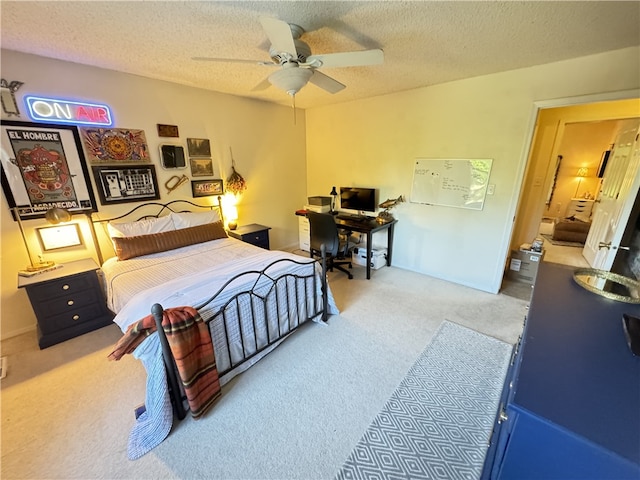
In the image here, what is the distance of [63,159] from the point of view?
2436 mm

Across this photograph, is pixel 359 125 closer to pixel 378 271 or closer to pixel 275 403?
pixel 378 271

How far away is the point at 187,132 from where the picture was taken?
124 inches

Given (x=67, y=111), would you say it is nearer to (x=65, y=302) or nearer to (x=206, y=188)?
(x=206, y=188)

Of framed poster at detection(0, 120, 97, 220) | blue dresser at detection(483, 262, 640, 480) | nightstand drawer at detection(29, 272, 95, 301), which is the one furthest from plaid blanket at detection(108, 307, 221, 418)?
framed poster at detection(0, 120, 97, 220)

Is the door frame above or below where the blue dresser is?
above

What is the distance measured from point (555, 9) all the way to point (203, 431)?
3.34 metres

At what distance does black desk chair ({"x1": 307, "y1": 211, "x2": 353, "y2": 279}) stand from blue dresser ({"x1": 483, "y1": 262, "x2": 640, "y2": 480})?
229cm

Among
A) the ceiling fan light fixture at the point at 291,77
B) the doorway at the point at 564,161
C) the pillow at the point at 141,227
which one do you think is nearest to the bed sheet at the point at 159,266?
the pillow at the point at 141,227

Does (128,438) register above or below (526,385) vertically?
below

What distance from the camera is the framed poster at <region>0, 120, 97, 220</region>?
221 cm

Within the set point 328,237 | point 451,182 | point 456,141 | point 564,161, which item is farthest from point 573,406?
point 564,161

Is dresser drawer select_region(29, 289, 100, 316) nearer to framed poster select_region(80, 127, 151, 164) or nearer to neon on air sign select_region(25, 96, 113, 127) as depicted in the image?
framed poster select_region(80, 127, 151, 164)

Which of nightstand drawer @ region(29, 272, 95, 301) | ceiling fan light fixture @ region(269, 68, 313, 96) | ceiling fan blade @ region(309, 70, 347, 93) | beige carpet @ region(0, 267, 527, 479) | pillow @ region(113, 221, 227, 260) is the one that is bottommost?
beige carpet @ region(0, 267, 527, 479)

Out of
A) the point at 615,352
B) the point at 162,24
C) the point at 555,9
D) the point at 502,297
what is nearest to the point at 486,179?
the point at 502,297
